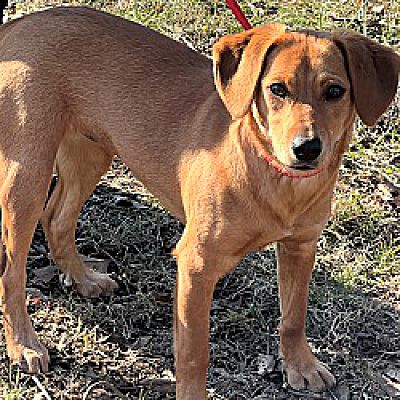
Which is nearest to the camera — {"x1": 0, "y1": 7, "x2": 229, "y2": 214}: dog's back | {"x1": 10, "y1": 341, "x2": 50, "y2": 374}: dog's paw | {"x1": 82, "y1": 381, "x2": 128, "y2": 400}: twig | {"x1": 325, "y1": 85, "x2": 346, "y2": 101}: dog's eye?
{"x1": 325, "y1": 85, "x2": 346, "y2": 101}: dog's eye

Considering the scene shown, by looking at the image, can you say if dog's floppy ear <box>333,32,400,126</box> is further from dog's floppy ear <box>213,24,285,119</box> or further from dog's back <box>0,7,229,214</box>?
dog's back <box>0,7,229,214</box>

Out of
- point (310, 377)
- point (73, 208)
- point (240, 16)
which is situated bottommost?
point (310, 377)

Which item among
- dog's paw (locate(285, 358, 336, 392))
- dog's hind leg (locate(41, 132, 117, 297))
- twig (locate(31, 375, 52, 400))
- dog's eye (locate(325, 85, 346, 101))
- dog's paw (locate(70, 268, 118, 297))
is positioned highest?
dog's eye (locate(325, 85, 346, 101))

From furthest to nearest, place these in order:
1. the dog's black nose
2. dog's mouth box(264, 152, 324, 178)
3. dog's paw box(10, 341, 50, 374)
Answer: dog's paw box(10, 341, 50, 374) < dog's mouth box(264, 152, 324, 178) < the dog's black nose

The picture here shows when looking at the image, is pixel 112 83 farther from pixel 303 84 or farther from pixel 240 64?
pixel 303 84

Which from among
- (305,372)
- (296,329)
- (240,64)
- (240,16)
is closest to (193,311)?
(296,329)

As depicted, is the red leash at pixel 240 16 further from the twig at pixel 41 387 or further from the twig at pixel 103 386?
the twig at pixel 41 387

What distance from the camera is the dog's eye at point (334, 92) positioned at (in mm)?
3178

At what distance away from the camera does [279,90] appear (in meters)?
3.21

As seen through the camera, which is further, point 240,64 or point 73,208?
point 73,208

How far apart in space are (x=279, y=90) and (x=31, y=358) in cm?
173

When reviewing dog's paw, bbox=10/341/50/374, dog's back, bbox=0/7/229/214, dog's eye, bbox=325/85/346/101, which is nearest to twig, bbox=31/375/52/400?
dog's paw, bbox=10/341/50/374

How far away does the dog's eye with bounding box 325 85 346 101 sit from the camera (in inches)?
125

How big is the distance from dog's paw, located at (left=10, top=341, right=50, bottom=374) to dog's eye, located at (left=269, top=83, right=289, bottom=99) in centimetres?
170
